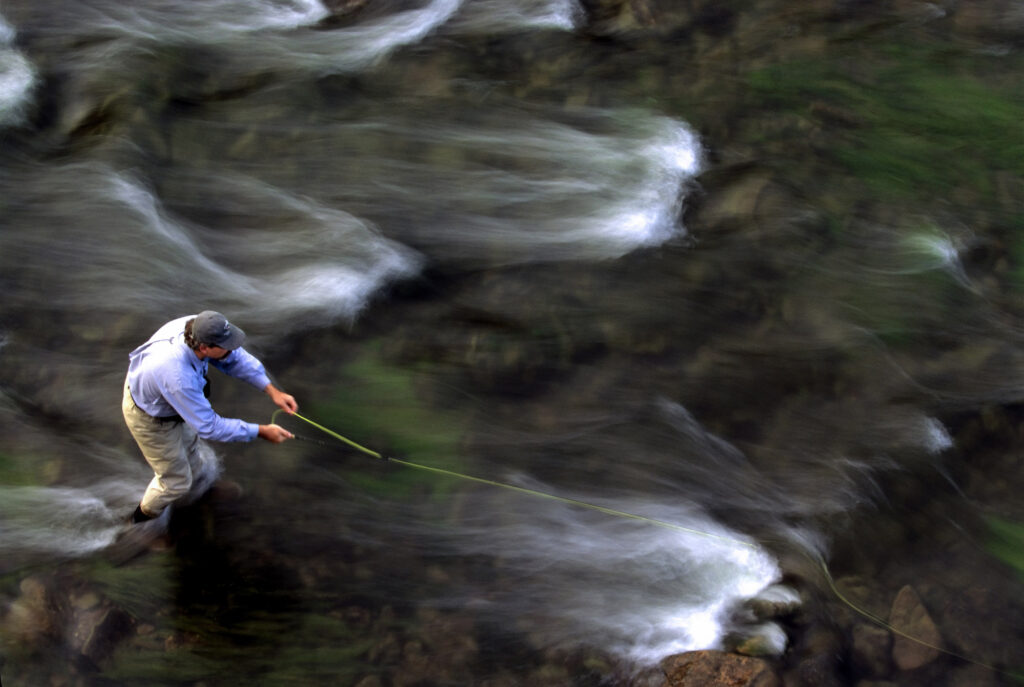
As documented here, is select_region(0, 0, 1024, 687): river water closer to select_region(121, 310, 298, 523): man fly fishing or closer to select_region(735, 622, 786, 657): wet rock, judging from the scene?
select_region(735, 622, 786, 657): wet rock

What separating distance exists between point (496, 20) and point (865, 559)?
269 inches

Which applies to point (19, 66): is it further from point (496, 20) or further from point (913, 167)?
point (913, 167)

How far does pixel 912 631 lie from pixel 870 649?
0.33 m

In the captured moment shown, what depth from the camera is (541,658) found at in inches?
224

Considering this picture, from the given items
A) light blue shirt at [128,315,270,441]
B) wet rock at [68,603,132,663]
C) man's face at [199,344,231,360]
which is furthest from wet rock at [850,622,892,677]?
wet rock at [68,603,132,663]

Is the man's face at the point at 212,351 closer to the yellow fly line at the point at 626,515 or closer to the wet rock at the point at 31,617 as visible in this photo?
the yellow fly line at the point at 626,515

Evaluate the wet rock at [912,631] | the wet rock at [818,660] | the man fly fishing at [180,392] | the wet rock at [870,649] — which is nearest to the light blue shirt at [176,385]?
the man fly fishing at [180,392]

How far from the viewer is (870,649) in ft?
19.2

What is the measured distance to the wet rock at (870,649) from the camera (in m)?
5.77

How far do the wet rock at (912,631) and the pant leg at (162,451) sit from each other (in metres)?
4.54

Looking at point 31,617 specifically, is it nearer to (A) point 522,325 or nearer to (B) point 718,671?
(A) point 522,325

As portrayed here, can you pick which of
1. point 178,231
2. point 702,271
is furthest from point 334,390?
point 702,271

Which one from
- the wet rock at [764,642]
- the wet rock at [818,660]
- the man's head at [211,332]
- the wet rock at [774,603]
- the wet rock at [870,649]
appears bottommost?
the wet rock at [870,649]

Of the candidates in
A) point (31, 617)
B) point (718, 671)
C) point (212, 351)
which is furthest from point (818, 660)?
point (31, 617)
